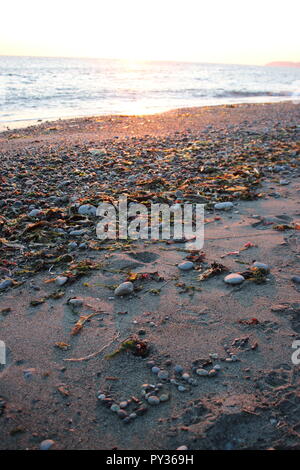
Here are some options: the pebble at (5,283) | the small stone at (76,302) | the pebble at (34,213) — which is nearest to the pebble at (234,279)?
the small stone at (76,302)

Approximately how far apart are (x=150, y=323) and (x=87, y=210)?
2.50m

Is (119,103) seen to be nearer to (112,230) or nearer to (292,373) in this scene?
(112,230)

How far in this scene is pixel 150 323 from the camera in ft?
9.26

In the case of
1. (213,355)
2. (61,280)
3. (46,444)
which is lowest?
(46,444)

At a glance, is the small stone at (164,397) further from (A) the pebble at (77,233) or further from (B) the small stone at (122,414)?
(A) the pebble at (77,233)

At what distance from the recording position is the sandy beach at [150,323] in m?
2.03

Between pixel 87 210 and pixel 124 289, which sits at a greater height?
pixel 87 210

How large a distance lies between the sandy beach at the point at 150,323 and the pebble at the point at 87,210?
0.05 m

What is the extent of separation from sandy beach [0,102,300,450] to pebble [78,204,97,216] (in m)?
0.05

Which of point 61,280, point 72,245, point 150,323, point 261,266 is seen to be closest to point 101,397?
point 150,323

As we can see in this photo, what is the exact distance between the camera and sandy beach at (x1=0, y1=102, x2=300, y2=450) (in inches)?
80.0

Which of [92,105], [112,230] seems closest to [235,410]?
[112,230]

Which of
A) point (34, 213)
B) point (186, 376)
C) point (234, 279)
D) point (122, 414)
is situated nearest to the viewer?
point (122, 414)

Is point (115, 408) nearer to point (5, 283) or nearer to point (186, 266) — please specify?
point (186, 266)
